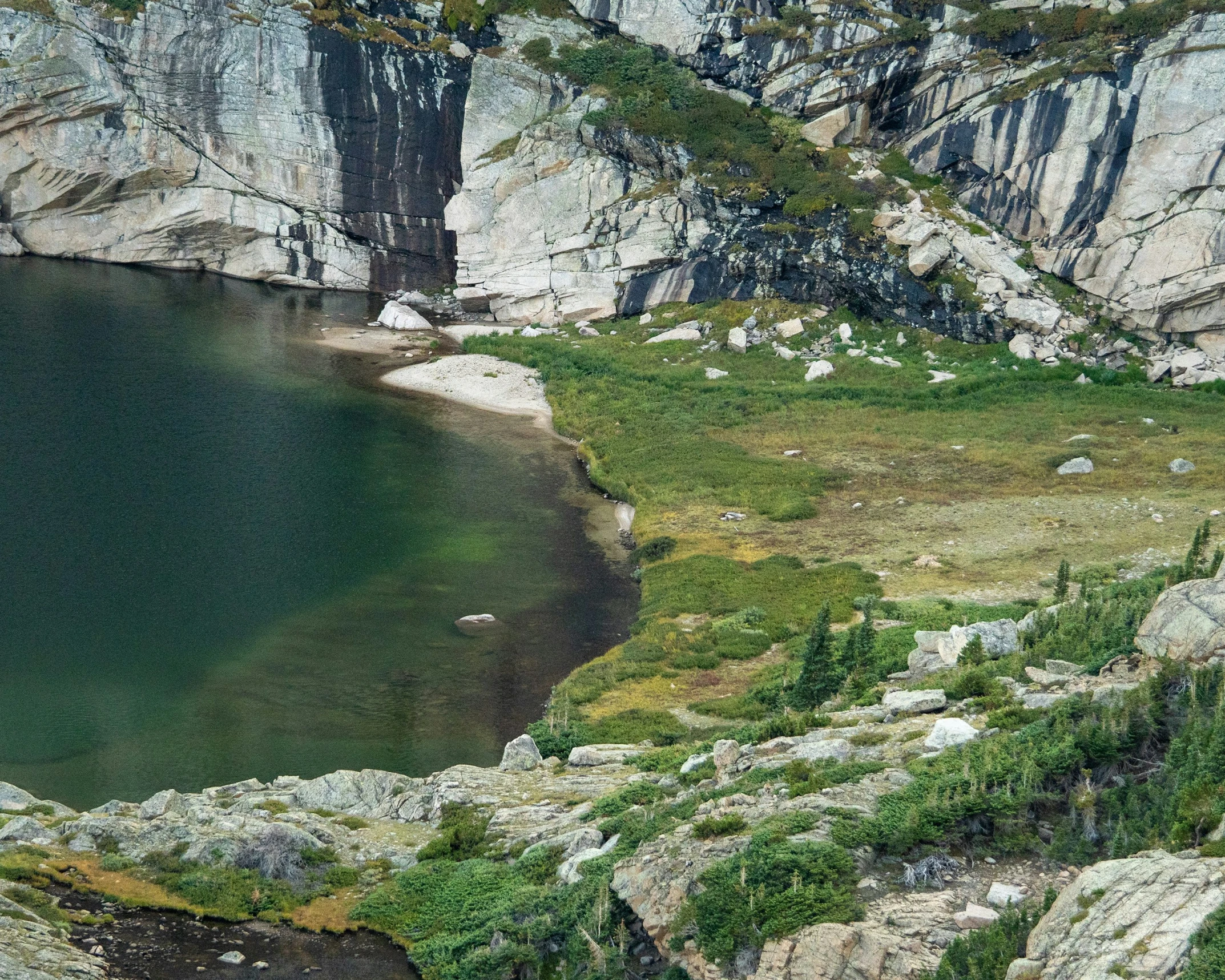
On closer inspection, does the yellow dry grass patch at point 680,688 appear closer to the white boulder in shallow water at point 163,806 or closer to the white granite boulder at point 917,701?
the white granite boulder at point 917,701

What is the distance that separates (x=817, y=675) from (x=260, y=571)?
25.7 m

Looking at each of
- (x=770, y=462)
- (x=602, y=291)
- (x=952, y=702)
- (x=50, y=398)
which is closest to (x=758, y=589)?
(x=770, y=462)

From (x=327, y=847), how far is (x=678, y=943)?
11246 mm

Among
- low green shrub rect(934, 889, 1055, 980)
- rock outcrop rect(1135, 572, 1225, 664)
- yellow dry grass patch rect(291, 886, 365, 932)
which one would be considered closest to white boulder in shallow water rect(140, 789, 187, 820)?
yellow dry grass patch rect(291, 886, 365, 932)

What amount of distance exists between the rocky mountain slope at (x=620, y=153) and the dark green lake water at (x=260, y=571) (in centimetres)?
2444

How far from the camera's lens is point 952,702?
1024 inches

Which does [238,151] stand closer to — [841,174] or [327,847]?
[841,174]

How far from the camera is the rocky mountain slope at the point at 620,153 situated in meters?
82.3

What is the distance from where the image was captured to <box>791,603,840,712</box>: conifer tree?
32.6 metres

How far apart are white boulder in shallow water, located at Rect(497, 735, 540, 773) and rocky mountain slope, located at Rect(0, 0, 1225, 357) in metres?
57.0

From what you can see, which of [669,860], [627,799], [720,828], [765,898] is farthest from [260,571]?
[765,898]

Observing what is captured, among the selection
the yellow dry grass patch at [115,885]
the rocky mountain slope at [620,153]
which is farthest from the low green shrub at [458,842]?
the rocky mountain slope at [620,153]

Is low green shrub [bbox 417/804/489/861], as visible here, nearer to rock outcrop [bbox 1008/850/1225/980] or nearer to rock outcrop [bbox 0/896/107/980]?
rock outcrop [bbox 0/896/107/980]

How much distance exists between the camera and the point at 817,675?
33031 millimetres
